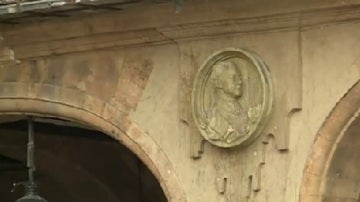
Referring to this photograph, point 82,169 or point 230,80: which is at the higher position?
point 82,169

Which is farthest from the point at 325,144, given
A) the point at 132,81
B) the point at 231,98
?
the point at 132,81

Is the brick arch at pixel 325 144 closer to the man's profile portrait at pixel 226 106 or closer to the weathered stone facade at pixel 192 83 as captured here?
the weathered stone facade at pixel 192 83

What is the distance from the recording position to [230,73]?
8.38m

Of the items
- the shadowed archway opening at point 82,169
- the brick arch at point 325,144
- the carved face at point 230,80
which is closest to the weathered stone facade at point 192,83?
the brick arch at point 325,144

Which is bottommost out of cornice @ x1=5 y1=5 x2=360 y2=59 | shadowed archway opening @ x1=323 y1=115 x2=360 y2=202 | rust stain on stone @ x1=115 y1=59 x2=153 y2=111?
shadowed archway opening @ x1=323 y1=115 x2=360 y2=202

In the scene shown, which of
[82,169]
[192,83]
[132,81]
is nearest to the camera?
[192,83]

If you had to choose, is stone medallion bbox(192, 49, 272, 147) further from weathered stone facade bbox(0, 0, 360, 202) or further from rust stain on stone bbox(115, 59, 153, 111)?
rust stain on stone bbox(115, 59, 153, 111)

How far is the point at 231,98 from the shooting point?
8.41m

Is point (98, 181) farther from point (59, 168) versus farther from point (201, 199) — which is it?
point (201, 199)

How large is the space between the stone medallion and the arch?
37 centimetres

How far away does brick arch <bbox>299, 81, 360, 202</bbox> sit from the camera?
8031 mm

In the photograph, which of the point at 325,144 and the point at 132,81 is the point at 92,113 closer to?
the point at 132,81

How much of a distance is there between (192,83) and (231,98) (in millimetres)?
277

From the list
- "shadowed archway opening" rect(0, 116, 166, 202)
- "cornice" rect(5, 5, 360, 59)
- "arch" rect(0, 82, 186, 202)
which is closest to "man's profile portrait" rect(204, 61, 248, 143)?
"cornice" rect(5, 5, 360, 59)
